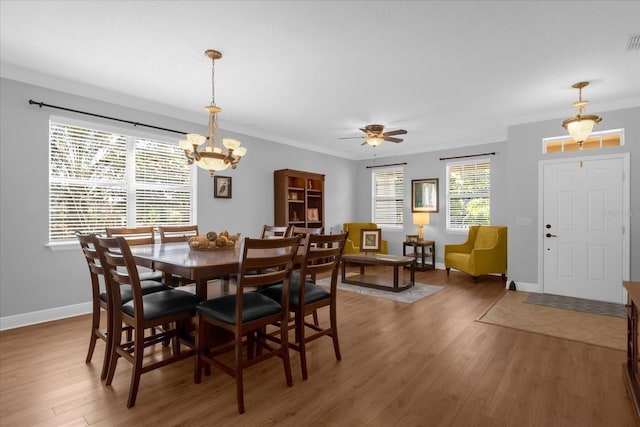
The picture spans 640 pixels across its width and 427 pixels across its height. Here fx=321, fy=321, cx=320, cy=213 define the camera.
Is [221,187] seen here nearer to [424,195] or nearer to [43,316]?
[43,316]

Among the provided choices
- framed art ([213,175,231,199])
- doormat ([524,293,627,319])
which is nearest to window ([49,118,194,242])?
framed art ([213,175,231,199])

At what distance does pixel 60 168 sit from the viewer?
3621 millimetres

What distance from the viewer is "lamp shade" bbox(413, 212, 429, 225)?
662 cm

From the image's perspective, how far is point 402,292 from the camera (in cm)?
477

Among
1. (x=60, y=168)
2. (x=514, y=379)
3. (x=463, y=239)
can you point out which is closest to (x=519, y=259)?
(x=463, y=239)

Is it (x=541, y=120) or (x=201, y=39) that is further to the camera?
(x=541, y=120)

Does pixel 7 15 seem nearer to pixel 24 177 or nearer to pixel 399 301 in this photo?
pixel 24 177

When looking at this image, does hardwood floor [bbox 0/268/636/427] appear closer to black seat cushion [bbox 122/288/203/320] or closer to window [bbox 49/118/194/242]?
black seat cushion [bbox 122/288/203/320]

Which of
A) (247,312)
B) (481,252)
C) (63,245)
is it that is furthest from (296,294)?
(481,252)

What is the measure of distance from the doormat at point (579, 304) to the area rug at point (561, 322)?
0.52 feet

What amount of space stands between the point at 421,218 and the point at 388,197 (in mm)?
1264

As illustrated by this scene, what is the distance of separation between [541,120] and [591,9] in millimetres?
2818

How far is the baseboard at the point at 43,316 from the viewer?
3273 mm

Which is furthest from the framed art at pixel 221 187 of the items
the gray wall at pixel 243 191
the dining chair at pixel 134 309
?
the dining chair at pixel 134 309
